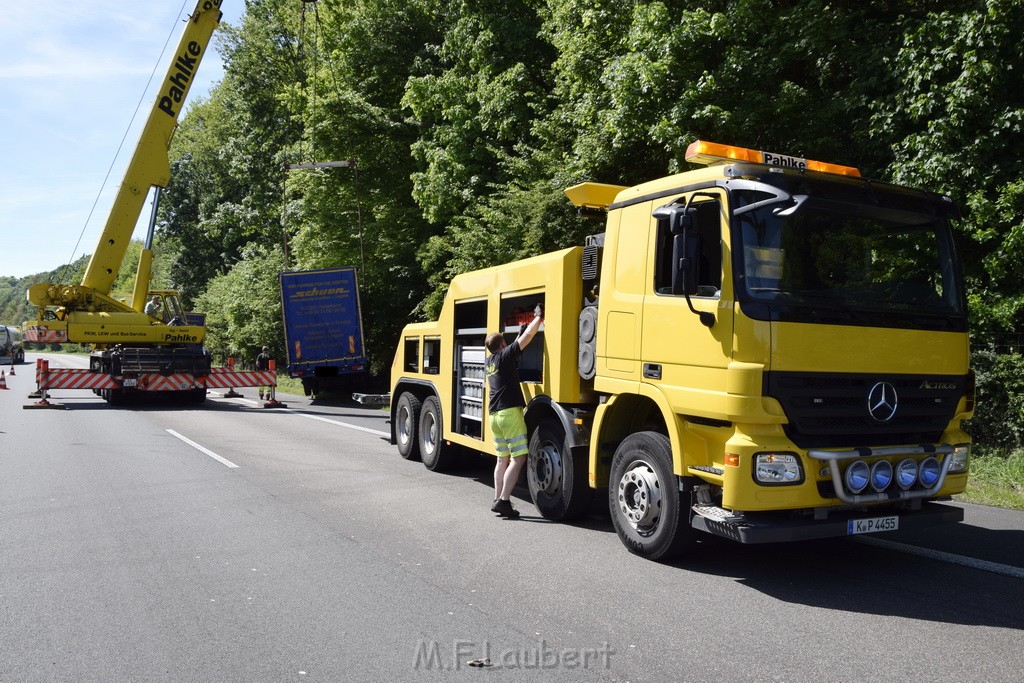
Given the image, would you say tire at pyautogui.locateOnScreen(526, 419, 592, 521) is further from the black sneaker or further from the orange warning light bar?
the orange warning light bar

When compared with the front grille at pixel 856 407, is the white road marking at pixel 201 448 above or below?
below

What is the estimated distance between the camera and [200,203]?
51.7 meters

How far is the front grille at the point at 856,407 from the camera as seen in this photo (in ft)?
17.7

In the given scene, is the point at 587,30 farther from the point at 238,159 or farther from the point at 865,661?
the point at 238,159

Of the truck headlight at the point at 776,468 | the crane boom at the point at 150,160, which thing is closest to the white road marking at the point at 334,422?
the crane boom at the point at 150,160

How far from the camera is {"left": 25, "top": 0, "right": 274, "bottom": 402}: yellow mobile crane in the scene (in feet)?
66.3

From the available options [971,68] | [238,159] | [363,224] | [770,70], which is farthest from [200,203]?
[971,68]

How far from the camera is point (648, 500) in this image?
607cm

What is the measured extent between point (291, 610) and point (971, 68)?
33.3 feet

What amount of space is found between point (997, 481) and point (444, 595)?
729 cm

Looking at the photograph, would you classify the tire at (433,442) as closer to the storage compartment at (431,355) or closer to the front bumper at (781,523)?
the storage compartment at (431,355)

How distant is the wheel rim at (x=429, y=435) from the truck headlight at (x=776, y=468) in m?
5.65

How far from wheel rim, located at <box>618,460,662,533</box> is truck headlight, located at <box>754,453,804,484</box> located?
864 millimetres

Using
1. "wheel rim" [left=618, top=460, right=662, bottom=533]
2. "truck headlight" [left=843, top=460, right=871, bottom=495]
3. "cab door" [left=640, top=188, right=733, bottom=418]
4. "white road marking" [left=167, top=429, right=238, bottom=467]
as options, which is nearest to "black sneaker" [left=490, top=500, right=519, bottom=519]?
"wheel rim" [left=618, top=460, right=662, bottom=533]
